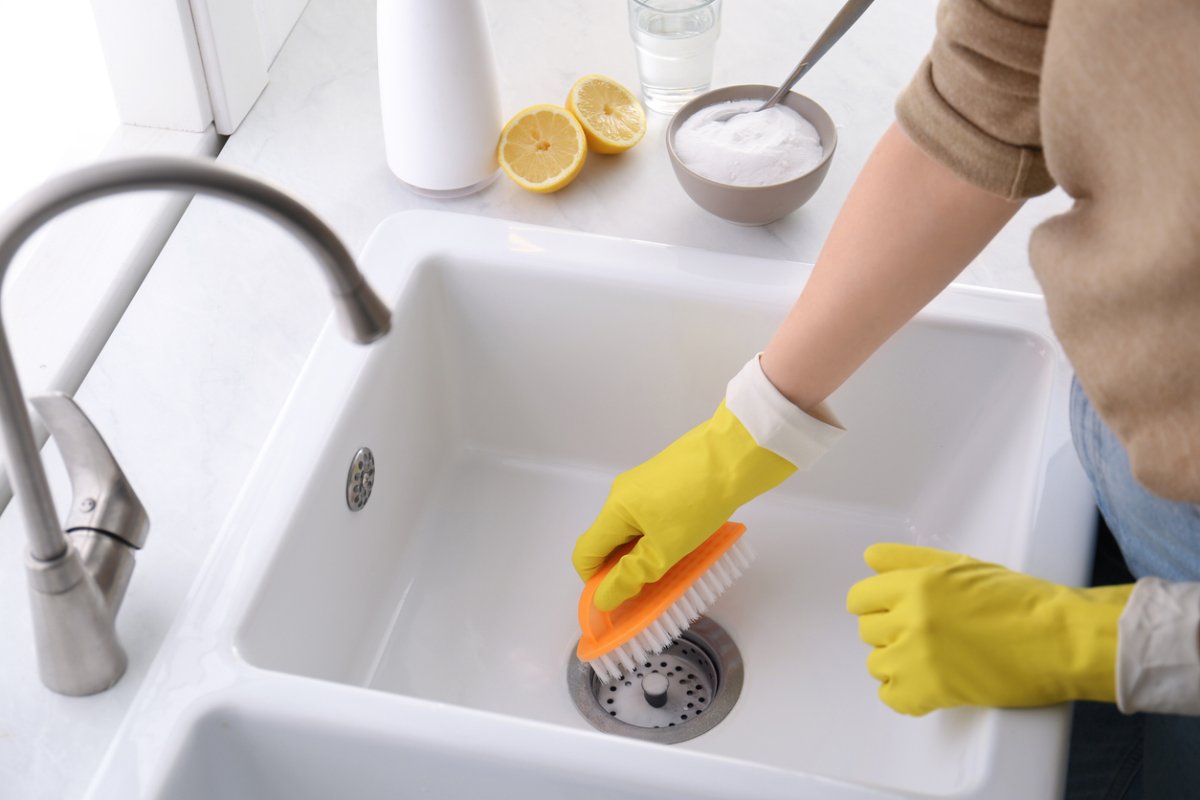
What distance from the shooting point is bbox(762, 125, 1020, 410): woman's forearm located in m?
0.86

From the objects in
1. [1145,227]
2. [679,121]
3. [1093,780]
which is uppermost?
[1145,227]

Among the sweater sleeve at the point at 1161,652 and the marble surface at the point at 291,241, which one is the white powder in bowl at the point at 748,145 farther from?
the sweater sleeve at the point at 1161,652

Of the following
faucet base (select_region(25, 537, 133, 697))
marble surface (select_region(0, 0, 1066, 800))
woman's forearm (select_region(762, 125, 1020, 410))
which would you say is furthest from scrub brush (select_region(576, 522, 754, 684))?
faucet base (select_region(25, 537, 133, 697))

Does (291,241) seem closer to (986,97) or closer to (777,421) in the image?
(777,421)

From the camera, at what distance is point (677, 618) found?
1.01 meters

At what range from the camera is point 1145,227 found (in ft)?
2.28

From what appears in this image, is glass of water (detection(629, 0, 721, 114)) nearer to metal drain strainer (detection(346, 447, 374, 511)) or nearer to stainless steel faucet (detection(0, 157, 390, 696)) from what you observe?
metal drain strainer (detection(346, 447, 374, 511))

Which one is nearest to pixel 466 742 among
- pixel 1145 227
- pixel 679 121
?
pixel 1145 227

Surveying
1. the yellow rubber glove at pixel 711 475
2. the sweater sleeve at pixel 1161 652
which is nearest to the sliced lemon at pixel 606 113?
the yellow rubber glove at pixel 711 475

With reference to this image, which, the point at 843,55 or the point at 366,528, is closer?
the point at 366,528

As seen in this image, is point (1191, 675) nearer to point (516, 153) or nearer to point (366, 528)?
point (366, 528)

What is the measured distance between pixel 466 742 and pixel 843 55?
85cm

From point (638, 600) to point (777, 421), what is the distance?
0.19 m

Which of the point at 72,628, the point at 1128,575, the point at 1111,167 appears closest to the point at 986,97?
the point at 1111,167
